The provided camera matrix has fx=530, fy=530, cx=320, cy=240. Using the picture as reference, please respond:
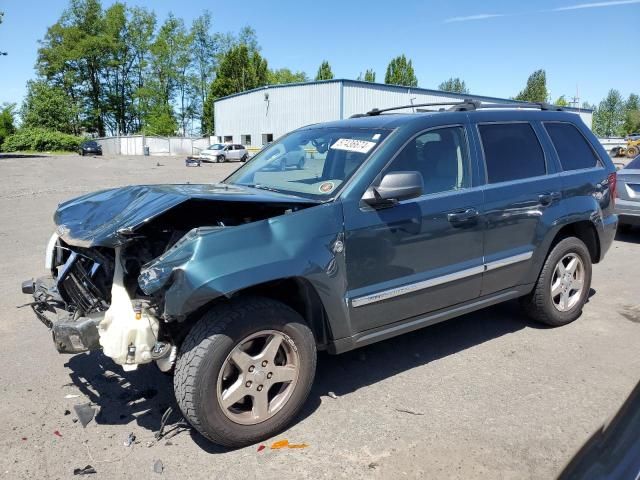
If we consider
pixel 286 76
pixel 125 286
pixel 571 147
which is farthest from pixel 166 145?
pixel 125 286

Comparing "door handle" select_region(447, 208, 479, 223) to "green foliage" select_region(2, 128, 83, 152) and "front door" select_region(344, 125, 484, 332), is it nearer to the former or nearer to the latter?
"front door" select_region(344, 125, 484, 332)

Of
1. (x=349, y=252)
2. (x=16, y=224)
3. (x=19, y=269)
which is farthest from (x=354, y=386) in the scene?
(x=16, y=224)

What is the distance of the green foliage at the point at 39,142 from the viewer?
57.8 meters

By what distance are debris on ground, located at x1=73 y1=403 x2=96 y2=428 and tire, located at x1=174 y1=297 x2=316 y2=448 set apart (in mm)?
826

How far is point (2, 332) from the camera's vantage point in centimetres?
485

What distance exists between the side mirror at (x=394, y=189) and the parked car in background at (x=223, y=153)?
4029cm

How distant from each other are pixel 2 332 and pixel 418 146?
13.3 feet

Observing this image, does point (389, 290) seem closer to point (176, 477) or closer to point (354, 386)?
point (354, 386)

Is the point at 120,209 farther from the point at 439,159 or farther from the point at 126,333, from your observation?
the point at 439,159

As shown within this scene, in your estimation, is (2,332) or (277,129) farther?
Answer: (277,129)

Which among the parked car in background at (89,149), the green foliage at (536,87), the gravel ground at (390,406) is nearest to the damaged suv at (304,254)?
the gravel ground at (390,406)

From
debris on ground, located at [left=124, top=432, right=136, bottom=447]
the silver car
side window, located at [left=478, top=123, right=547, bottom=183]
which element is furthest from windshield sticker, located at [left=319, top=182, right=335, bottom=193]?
the silver car

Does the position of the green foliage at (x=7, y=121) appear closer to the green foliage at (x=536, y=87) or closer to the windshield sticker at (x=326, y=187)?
the windshield sticker at (x=326, y=187)

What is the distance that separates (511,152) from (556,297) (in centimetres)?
Result: 151
